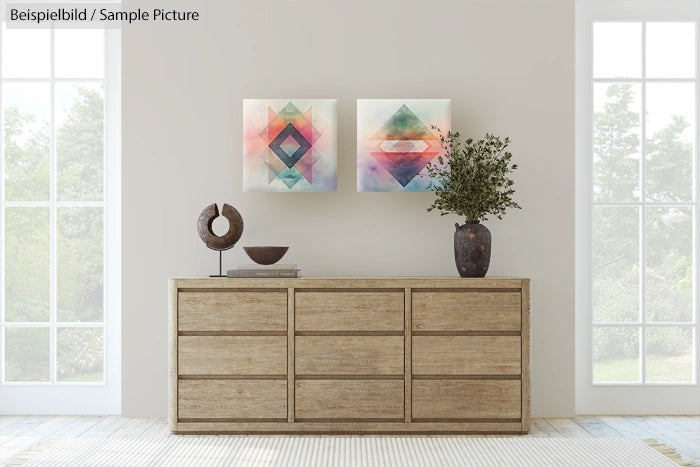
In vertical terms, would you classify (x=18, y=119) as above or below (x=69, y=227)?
above

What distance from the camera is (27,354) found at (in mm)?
4027

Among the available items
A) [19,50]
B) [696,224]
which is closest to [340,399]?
[696,224]

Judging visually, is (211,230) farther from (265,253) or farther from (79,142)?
(79,142)

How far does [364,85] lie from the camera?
3904 mm

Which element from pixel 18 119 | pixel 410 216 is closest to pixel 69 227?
pixel 18 119

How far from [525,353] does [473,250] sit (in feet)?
1.80

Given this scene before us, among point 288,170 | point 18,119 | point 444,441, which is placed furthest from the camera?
point 18,119

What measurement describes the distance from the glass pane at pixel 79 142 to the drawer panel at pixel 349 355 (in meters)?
1.53

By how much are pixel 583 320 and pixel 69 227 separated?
A: 289cm

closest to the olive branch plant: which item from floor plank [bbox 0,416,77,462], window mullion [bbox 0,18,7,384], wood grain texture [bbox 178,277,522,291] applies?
wood grain texture [bbox 178,277,522,291]

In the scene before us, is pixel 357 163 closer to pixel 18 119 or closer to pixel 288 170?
pixel 288 170

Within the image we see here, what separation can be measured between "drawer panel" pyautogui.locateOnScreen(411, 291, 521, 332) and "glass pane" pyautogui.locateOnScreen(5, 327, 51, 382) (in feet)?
6.85

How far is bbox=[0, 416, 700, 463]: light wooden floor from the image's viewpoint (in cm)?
348

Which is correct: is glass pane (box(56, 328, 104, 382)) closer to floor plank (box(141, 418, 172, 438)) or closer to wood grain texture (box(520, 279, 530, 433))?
floor plank (box(141, 418, 172, 438))
